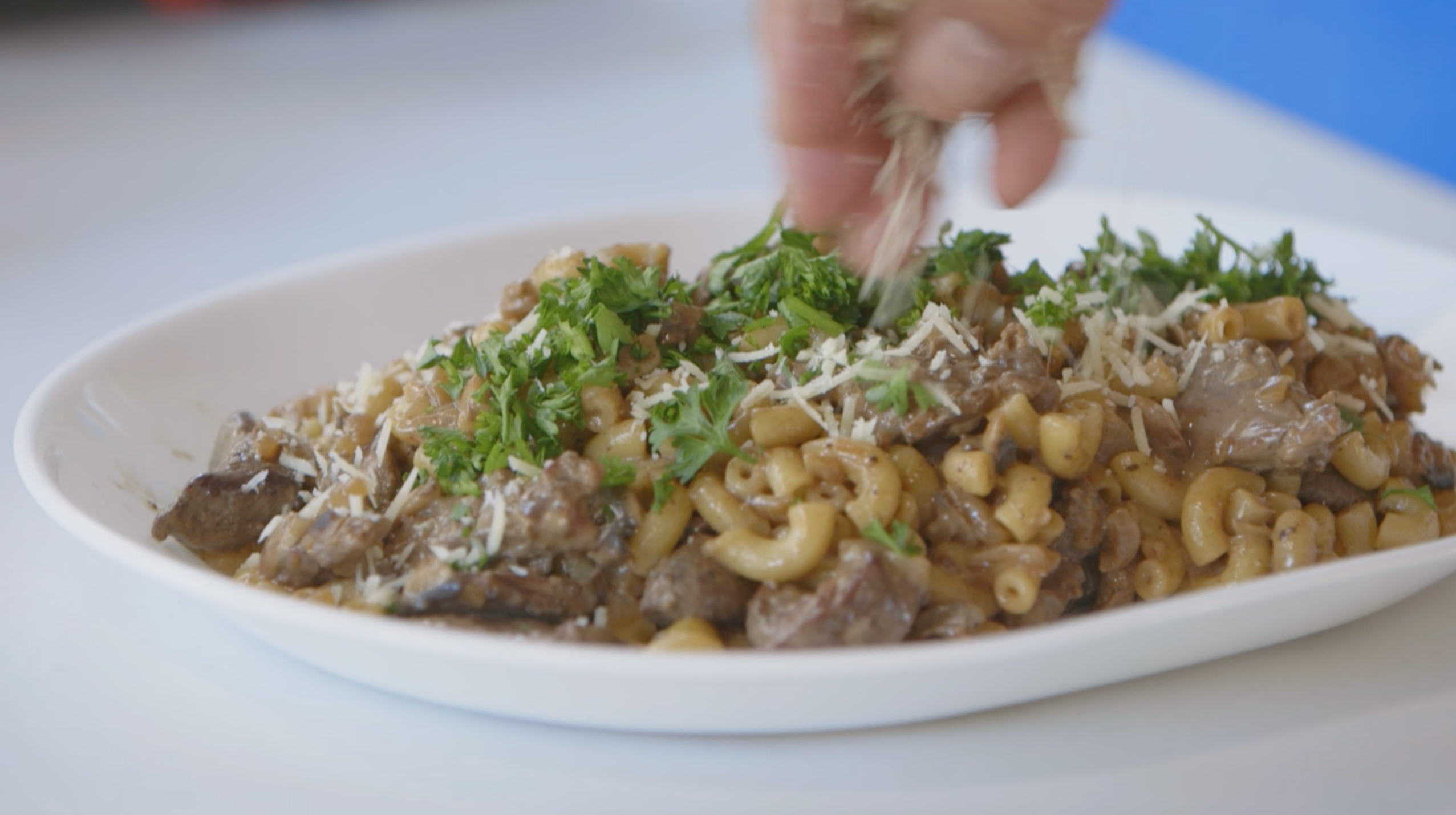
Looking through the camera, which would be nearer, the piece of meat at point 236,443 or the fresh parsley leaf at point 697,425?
the fresh parsley leaf at point 697,425

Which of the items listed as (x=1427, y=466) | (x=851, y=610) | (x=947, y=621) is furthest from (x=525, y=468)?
(x=1427, y=466)

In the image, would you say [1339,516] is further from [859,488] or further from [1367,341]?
[859,488]

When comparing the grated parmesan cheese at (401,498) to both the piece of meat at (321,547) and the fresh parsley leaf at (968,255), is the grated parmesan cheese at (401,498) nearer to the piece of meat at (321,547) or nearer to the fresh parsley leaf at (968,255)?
the piece of meat at (321,547)

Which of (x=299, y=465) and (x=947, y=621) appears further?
(x=299, y=465)

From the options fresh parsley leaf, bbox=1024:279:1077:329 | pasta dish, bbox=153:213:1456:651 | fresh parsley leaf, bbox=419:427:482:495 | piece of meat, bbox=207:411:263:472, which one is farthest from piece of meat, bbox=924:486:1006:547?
piece of meat, bbox=207:411:263:472

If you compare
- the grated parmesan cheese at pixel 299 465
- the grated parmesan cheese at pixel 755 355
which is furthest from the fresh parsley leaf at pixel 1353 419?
the grated parmesan cheese at pixel 299 465

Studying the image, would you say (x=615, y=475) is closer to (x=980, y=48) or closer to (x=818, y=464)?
(x=818, y=464)

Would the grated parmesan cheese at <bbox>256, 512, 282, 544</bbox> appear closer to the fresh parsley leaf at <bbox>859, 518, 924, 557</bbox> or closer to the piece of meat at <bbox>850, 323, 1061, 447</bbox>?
the piece of meat at <bbox>850, 323, 1061, 447</bbox>
